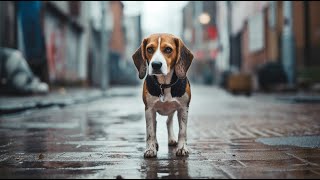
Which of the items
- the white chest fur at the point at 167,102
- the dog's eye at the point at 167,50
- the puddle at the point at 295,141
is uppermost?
the dog's eye at the point at 167,50

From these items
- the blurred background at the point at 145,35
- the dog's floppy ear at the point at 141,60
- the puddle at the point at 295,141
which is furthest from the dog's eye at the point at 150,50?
the blurred background at the point at 145,35

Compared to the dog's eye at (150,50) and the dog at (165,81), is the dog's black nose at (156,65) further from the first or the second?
the dog's eye at (150,50)

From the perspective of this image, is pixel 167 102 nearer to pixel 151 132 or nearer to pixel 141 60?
Result: pixel 151 132

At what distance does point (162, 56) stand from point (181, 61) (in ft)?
1.00

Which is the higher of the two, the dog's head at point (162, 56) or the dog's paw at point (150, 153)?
the dog's head at point (162, 56)

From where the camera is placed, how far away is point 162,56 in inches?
192

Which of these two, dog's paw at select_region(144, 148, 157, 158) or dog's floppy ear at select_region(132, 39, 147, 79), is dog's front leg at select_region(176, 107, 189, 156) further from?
dog's floppy ear at select_region(132, 39, 147, 79)

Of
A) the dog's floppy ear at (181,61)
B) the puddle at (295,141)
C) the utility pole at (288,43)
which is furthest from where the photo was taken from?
the utility pole at (288,43)

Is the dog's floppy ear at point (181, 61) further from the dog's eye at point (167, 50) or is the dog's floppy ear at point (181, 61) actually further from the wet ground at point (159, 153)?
the wet ground at point (159, 153)

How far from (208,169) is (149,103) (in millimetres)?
1211

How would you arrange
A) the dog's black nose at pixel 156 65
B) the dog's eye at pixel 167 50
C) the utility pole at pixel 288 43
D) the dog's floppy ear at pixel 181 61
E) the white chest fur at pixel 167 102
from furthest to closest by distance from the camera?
1. the utility pole at pixel 288 43
2. the white chest fur at pixel 167 102
3. the dog's floppy ear at pixel 181 61
4. the dog's eye at pixel 167 50
5. the dog's black nose at pixel 156 65

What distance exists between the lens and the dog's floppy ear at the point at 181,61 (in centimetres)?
509

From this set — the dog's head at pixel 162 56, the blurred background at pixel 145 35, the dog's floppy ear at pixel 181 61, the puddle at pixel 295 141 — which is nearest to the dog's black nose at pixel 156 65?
the dog's head at pixel 162 56

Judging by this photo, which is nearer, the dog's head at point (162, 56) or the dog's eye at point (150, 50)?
the dog's head at point (162, 56)
